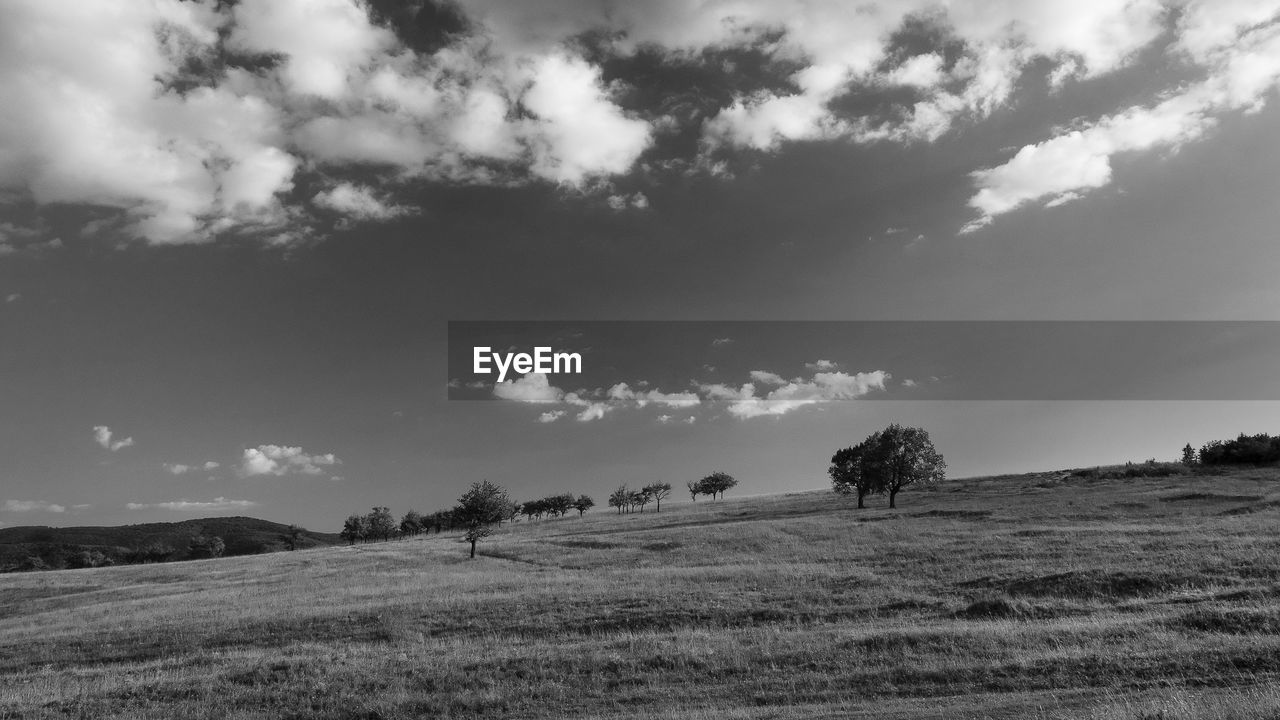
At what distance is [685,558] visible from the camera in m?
53.8

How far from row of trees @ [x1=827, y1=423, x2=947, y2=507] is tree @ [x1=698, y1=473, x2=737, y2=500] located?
57.5m

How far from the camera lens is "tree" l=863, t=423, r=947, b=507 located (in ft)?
300

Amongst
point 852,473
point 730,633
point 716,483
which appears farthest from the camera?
point 716,483

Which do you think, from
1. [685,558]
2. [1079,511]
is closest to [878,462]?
[1079,511]

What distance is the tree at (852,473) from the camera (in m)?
93.3

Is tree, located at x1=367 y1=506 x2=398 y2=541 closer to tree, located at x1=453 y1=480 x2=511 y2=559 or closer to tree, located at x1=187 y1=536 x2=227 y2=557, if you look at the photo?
tree, located at x1=187 y1=536 x2=227 y2=557

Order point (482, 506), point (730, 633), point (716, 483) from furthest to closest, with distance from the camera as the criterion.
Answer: point (716, 483)
point (482, 506)
point (730, 633)

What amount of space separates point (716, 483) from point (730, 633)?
130827 mm

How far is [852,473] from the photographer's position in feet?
315

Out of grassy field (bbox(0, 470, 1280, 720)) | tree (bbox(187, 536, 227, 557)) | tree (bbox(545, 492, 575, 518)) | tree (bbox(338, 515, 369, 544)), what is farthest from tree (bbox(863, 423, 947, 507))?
tree (bbox(187, 536, 227, 557))

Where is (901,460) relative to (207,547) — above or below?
above

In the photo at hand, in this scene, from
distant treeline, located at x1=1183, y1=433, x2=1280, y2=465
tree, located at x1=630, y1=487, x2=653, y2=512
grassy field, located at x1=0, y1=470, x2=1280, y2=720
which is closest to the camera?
grassy field, located at x1=0, y1=470, x2=1280, y2=720

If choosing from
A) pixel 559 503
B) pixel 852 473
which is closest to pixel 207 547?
pixel 559 503

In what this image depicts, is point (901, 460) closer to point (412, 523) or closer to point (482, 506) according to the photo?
point (482, 506)
